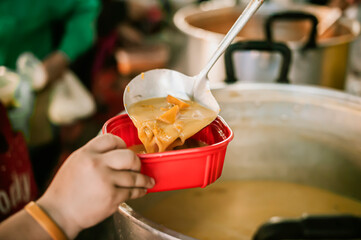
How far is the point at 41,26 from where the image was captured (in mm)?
1686

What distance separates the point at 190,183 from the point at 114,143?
148mm

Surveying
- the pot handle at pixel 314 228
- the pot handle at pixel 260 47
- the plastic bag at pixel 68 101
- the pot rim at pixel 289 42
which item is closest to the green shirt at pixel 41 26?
the plastic bag at pixel 68 101

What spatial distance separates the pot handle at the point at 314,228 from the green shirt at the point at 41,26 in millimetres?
1410

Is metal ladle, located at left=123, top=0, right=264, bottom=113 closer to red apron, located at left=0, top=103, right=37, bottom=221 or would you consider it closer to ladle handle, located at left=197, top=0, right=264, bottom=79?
ladle handle, located at left=197, top=0, right=264, bottom=79

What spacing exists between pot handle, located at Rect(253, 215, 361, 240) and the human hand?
205 mm

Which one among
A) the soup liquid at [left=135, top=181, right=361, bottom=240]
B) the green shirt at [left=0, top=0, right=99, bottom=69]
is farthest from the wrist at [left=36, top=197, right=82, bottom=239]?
the green shirt at [left=0, top=0, right=99, bottom=69]

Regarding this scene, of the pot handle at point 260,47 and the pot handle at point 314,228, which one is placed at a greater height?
the pot handle at point 260,47

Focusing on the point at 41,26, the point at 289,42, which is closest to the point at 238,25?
the point at 289,42

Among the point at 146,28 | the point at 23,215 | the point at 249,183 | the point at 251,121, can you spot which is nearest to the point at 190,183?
the point at 23,215

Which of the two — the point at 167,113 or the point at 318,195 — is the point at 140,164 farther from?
the point at 318,195

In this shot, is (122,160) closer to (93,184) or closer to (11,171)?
(93,184)

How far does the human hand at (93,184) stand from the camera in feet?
1.65

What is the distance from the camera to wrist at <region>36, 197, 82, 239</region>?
54 cm

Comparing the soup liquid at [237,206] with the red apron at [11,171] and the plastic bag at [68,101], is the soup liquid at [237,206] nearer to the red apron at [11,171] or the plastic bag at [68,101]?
the red apron at [11,171]
